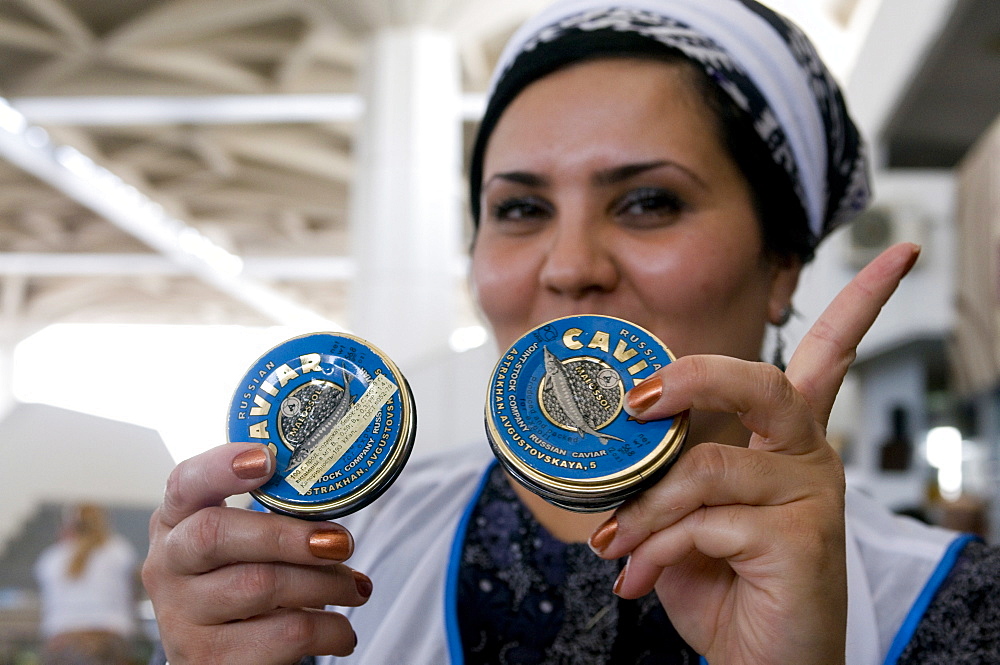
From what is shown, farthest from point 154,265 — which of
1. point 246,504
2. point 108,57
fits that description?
point 246,504

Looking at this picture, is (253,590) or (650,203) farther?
(650,203)

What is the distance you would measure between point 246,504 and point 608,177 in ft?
3.03

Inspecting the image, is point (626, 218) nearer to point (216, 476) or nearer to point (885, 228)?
point (216, 476)

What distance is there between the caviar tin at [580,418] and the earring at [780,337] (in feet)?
2.41

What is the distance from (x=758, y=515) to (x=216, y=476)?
0.65 m

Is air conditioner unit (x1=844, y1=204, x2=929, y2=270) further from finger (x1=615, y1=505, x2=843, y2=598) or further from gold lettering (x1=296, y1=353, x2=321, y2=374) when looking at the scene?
gold lettering (x1=296, y1=353, x2=321, y2=374)

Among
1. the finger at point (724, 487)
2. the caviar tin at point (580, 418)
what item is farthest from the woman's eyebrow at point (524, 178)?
the finger at point (724, 487)

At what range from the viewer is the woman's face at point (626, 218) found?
1.47 meters

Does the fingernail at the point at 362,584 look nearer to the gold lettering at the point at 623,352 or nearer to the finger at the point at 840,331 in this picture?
the gold lettering at the point at 623,352

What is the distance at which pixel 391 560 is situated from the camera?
145 centimetres

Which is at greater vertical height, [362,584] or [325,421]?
[325,421]

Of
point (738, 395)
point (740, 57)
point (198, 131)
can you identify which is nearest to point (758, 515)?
point (738, 395)

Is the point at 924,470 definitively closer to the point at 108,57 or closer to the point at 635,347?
the point at 635,347

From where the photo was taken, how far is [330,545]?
3.46ft
